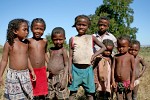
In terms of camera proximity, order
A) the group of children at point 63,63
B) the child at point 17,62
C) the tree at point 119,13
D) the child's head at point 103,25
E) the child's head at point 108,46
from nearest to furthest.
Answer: the child at point 17,62 < the group of children at point 63,63 < the child's head at point 108,46 < the child's head at point 103,25 < the tree at point 119,13

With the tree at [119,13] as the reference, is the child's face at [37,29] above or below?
below

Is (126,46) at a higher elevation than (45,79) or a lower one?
higher

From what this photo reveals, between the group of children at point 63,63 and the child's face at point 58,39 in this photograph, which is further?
the child's face at point 58,39

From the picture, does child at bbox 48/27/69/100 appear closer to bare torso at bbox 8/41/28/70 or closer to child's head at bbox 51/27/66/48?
child's head at bbox 51/27/66/48

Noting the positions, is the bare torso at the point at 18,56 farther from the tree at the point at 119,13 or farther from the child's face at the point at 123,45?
the tree at the point at 119,13

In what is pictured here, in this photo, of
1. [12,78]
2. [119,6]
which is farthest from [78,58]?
[119,6]

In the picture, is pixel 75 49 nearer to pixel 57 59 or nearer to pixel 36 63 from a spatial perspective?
pixel 57 59

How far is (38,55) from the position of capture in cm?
477

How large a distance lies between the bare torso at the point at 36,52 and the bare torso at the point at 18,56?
23cm

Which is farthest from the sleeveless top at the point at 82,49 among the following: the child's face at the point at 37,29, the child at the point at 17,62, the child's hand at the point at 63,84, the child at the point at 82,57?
the child at the point at 17,62

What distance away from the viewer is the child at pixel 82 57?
4672 mm

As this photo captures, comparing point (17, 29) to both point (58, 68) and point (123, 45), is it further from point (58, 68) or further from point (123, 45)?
point (123, 45)

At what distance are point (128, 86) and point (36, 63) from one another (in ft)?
5.83

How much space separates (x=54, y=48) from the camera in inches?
192
